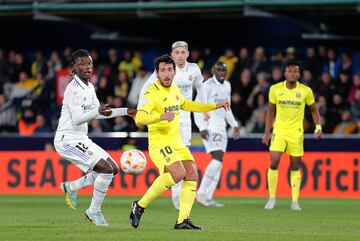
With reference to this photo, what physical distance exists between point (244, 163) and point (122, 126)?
4.16m

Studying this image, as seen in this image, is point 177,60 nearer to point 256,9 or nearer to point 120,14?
point 256,9

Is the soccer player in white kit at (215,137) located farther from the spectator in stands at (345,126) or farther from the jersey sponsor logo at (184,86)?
the spectator in stands at (345,126)

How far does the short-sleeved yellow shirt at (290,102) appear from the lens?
674 inches

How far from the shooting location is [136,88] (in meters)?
26.1

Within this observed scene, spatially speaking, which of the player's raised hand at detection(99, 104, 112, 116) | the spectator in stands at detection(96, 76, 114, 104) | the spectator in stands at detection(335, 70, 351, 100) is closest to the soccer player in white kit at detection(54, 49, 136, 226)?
the player's raised hand at detection(99, 104, 112, 116)

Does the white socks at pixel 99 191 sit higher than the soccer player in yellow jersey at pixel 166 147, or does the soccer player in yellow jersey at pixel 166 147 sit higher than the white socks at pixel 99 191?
the soccer player in yellow jersey at pixel 166 147

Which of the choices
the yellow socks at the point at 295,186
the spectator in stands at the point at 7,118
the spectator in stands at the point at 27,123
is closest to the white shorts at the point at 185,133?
the yellow socks at the point at 295,186

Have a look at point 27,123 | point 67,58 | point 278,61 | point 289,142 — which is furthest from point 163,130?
point 67,58

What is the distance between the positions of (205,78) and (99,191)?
12.2 meters

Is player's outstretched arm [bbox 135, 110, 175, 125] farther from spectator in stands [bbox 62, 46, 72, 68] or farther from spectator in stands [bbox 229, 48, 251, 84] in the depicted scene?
spectator in stands [bbox 62, 46, 72, 68]

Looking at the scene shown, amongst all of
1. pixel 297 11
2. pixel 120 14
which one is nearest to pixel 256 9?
pixel 297 11

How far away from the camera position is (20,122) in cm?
2694

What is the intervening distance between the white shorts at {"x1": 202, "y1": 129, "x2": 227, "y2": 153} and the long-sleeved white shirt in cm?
513

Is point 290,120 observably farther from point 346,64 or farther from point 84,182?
point 346,64
